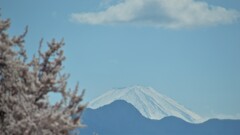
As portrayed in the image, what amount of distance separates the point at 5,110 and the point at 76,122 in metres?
1.09

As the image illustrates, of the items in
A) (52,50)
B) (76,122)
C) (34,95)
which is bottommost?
(76,122)

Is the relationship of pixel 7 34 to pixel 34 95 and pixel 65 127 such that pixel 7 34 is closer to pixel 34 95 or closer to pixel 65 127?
pixel 34 95

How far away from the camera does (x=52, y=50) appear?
8.17 m

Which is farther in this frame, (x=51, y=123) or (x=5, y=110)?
(x=5, y=110)

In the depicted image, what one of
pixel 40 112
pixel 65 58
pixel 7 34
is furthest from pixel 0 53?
→ pixel 40 112

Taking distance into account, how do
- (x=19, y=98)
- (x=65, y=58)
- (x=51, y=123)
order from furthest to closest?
(x=65, y=58), (x=19, y=98), (x=51, y=123)

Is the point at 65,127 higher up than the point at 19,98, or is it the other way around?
the point at 19,98

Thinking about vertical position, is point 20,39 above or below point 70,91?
above

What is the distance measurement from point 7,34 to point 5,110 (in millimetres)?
1488

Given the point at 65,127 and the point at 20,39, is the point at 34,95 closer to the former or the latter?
the point at 65,127

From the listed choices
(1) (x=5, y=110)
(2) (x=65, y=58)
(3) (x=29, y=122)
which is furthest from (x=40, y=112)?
(2) (x=65, y=58)

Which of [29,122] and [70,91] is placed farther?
[70,91]

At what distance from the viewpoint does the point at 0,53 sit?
819cm

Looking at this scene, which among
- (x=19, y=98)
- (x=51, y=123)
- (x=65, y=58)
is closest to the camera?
(x=51, y=123)
